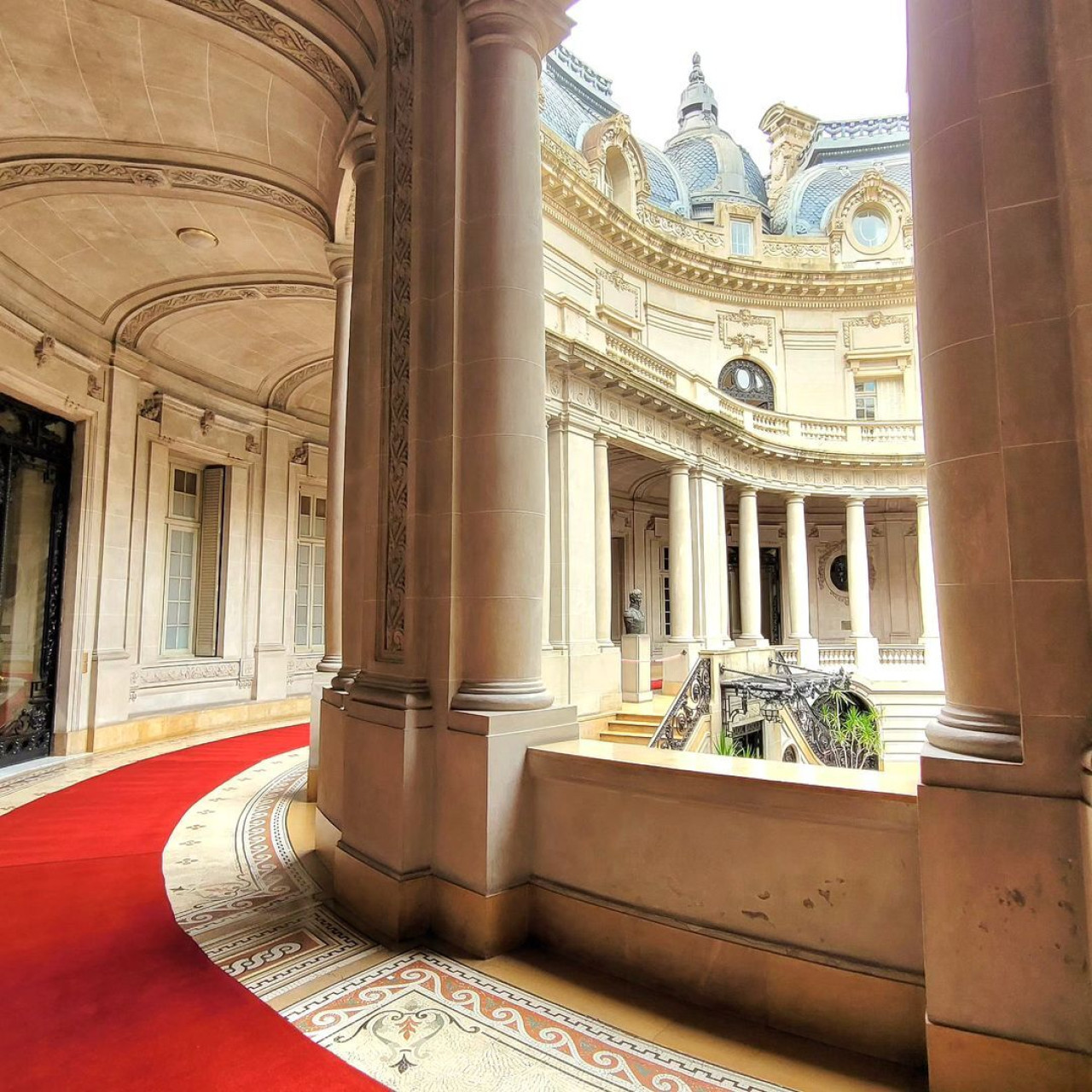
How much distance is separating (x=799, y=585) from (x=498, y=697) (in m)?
17.4

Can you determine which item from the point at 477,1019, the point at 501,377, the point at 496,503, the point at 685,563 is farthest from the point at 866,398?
the point at 477,1019

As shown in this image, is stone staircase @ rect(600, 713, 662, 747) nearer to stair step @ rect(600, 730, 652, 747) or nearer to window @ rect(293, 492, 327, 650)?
stair step @ rect(600, 730, 652, 747)

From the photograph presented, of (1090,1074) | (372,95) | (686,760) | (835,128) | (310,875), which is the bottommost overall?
(310,875)

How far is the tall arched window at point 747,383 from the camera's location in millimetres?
22109

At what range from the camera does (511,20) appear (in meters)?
4.38

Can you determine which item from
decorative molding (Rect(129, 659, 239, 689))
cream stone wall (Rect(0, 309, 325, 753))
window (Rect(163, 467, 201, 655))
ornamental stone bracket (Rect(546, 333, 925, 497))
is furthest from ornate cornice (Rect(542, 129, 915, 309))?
decorative molding (Rect(129, 659, 239, 689))

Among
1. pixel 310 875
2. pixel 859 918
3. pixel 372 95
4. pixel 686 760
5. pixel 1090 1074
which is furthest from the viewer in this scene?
pixel 372 95

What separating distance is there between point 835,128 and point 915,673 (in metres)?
21.3

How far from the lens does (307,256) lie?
30.6ft

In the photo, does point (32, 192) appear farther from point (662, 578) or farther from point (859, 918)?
point (662, 578)

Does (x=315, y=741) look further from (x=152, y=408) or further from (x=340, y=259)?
(x=152, y=408)

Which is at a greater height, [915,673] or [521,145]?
[521,145]

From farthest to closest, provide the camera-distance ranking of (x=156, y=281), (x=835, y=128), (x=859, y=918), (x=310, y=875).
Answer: (x=835, y=128) < (x=156, y=281) < (x=310, y=875) < (x=859, y=918)

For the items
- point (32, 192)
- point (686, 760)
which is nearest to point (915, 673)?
point (686, 760)
